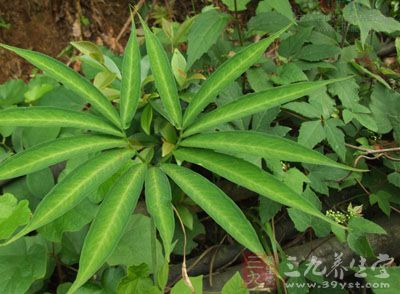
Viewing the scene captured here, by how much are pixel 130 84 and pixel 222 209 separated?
30 centimetres

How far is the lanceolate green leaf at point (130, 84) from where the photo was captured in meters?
0.80

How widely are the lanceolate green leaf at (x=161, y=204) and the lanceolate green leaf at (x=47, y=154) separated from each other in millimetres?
103

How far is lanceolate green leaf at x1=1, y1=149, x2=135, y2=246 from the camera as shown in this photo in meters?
0.69

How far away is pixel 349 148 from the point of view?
1.30m

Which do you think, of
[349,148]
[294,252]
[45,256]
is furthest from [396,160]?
[45,256]

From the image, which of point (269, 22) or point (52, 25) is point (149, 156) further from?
point (52, 25)

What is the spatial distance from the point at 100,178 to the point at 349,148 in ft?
2.77

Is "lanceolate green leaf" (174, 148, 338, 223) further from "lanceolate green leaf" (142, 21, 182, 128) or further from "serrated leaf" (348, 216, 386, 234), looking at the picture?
"serrated leaf" (348, 216, 386, 234)

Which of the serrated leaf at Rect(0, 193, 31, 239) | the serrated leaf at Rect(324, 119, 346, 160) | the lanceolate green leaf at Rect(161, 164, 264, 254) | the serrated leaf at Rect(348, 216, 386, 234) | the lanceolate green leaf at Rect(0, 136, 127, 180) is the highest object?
the lanceolate green leaf at Rect(0, 136, 127, 180)

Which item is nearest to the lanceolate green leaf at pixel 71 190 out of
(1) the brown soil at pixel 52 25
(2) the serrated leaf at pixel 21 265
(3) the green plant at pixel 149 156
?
(3) the green plant at pixel 149 156

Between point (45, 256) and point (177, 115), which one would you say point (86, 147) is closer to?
point (177, 115)

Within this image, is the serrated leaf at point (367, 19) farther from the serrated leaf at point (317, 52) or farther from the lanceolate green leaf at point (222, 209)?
the lanceolate green leaf at point (222, 209)

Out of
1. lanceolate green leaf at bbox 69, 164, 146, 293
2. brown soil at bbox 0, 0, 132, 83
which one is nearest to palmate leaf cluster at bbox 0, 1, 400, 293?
lanceolate green leaf at bbox 69, 164, 146, 293

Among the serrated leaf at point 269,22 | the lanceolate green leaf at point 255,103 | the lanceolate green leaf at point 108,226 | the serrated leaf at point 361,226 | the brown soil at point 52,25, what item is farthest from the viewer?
the brown soil at point 52,25
